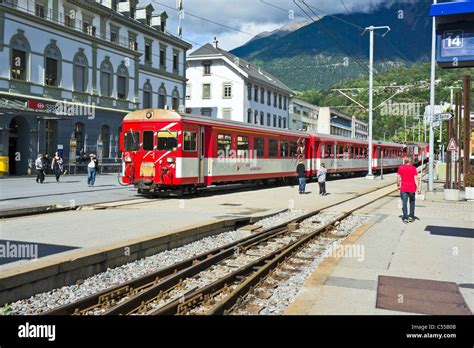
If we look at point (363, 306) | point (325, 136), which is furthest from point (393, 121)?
point (363, 306)

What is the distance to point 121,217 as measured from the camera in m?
12.9

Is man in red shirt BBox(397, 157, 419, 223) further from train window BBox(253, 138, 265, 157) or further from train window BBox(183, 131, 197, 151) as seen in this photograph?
train window BBox(253, 138, 265, 157)

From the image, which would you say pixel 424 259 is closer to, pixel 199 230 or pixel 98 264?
pixel 199 230

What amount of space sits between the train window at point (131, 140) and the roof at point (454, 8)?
1322cm

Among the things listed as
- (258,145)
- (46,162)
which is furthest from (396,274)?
(46,162)

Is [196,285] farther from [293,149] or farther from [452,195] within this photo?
[293,149]

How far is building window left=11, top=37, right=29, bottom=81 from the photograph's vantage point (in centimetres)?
3031

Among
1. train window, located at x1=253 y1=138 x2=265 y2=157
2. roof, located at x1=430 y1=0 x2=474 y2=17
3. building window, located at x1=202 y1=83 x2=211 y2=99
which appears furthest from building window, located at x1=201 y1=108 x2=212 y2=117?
roof, located at x1=430 y1=0 x2=474 y2=17

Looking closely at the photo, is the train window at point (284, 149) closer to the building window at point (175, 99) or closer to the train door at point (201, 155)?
the train door at point (201, 155)

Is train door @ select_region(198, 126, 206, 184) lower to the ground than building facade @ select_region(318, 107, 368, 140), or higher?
lower

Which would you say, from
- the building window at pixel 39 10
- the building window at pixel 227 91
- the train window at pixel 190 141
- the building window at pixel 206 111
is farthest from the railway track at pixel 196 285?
the building window at pixel 206 111

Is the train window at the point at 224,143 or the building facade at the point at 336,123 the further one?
the building facade at the point at 336,123

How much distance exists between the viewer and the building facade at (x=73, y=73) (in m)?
30.3

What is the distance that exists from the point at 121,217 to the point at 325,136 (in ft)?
75.8
